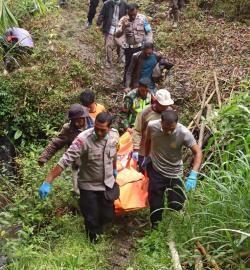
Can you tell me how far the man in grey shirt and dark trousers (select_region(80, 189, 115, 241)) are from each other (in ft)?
1.72

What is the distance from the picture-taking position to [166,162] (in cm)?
568

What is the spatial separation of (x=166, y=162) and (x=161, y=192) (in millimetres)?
371

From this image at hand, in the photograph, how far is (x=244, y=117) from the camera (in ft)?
22.4

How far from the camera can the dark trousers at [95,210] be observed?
18.3ft

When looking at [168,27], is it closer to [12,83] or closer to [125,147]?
[12,83]

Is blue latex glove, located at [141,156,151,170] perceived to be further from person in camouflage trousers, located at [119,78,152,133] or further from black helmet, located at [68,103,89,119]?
person in camouflage trousers, located at [119,78,152,133]

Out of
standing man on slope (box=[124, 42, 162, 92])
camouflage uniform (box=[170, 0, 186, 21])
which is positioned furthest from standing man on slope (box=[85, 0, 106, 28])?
standing man on slope (box=[124, 42, 162, 92])

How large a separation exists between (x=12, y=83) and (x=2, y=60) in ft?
4.01

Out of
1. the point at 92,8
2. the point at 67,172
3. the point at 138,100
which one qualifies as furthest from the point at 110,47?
the point at 67,172

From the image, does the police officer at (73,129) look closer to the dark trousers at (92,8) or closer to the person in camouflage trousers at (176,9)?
the dark trousers at (92,8)

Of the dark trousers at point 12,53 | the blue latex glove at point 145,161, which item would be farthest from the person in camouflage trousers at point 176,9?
the blue latex glove at point 145,161

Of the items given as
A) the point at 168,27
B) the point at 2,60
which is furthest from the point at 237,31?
the point at 2,60

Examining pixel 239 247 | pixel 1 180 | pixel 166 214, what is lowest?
pixel 1 180

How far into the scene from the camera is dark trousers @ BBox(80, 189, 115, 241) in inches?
220
